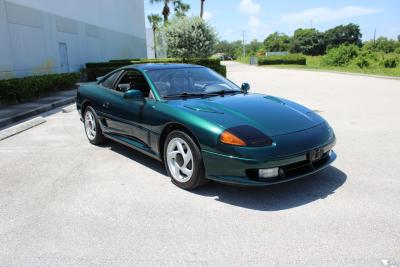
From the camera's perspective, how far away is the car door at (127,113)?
4.49 meters

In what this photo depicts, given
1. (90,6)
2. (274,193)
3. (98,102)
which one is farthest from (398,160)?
(90,6)

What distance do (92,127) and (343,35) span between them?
111028 millimetres

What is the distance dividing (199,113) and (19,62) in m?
13.1

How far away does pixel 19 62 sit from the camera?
565 inches

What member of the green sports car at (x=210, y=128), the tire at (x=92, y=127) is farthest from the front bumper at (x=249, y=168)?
the tire at (x=92, y=127)

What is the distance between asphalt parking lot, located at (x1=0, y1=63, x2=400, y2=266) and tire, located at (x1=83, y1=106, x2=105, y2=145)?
1.51 feet

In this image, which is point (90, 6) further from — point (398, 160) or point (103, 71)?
point (398, 160)

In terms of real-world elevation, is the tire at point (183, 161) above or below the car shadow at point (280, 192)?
above

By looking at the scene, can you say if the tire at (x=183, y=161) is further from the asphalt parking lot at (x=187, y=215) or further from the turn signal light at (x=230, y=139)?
the turn signal light at (x=230, y=139)

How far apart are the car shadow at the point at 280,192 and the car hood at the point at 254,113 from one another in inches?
27.3

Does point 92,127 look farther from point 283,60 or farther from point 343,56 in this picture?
point 283,60

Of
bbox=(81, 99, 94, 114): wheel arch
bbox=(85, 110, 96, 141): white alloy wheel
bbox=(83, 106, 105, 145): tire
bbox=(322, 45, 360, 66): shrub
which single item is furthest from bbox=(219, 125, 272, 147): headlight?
bbox=(322, 45, 360, 66): shrub

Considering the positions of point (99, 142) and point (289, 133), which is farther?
point (99, 142)

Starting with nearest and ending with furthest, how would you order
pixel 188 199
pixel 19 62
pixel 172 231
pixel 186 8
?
1. pixel 172 231
2. pixel 188 199
3. pixel 19 62
4. pixel 186 8
